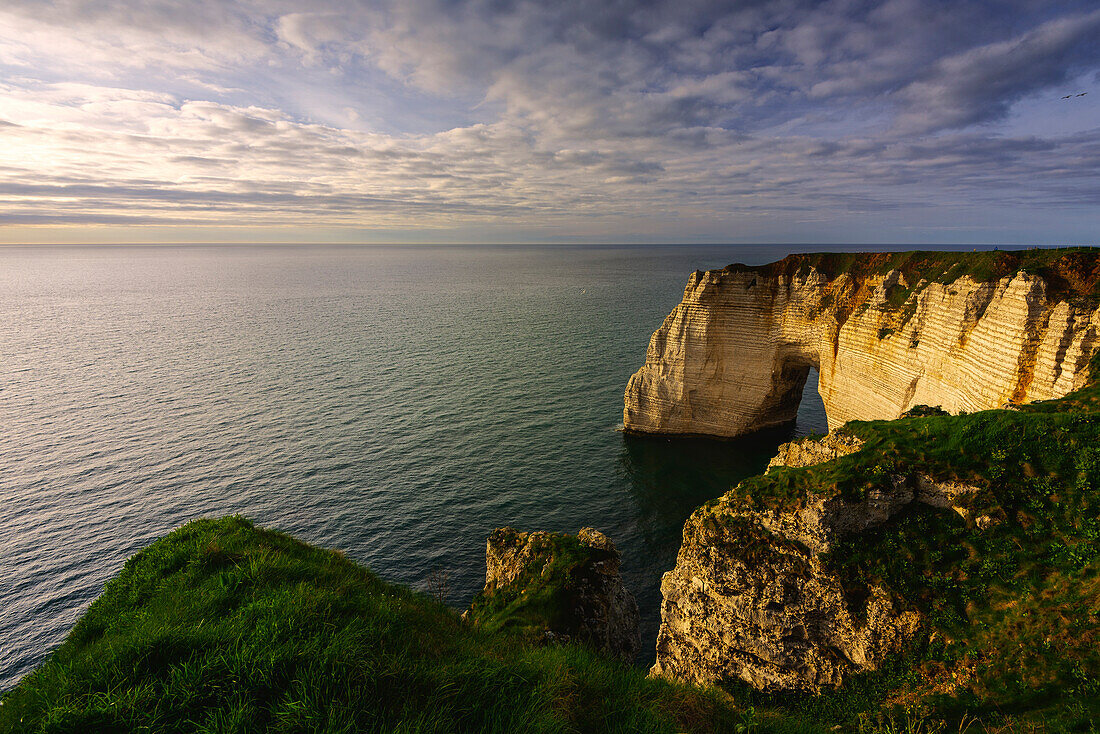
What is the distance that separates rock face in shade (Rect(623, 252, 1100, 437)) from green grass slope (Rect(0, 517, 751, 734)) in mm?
22589

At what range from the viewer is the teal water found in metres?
26.5

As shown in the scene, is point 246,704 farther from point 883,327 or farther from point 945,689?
point 883,327

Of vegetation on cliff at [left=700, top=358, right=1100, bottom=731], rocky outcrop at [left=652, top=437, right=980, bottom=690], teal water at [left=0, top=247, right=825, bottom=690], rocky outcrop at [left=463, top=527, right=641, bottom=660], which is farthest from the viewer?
teal water at [left=0, top=247, right=825, bottom=690]

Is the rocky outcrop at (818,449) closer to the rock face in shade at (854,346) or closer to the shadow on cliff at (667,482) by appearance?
the shadow on cliff at (667,482)

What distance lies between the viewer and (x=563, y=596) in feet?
54.5

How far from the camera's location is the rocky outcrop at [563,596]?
1599cm

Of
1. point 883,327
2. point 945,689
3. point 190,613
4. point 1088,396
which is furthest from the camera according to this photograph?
point 883,327

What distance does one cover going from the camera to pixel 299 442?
124 ft

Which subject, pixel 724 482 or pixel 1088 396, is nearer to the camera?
pixel 1088 396

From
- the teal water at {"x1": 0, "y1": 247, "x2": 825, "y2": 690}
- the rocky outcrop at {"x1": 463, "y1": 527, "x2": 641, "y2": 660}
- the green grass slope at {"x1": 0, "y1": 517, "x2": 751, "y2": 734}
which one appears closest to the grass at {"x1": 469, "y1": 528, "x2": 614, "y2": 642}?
the rocky outcrop at {"x1": 463, "y1": 527, "x2": 641, "y2": 660}

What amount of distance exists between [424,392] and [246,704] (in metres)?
44.2

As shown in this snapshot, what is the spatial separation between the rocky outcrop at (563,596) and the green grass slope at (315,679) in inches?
231

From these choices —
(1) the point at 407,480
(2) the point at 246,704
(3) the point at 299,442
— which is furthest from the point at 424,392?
(2) the point at 246,704

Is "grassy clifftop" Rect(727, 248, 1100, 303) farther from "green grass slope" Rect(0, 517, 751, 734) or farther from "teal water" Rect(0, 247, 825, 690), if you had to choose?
"green grass slope" Rect(0, 517, 751, 734)
